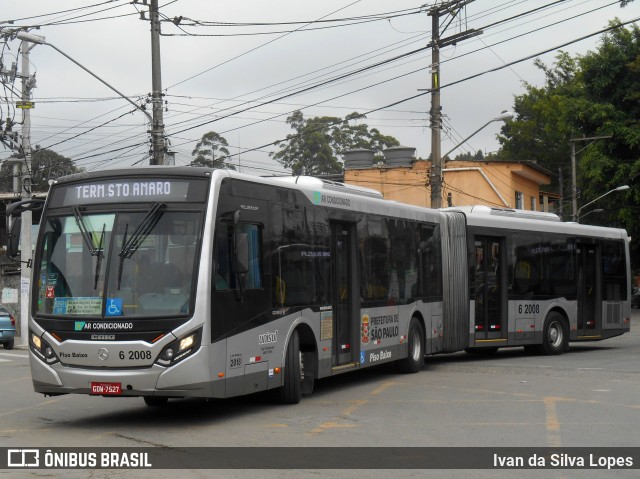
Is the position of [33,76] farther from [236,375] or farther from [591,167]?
[591,167]

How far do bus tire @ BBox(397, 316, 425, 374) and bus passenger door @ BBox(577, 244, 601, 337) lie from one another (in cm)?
683

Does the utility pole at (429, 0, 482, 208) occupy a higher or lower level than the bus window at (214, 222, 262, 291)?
higher

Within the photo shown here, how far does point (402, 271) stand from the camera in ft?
56.1

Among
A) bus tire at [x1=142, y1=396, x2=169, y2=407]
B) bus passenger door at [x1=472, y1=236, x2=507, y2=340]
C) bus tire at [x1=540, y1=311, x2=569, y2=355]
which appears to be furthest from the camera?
bus tire at [x1=540, y1=311, x2=569, y2=355]

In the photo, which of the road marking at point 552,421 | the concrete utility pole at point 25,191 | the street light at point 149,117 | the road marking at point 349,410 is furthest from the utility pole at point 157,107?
the road marking at point 552,421

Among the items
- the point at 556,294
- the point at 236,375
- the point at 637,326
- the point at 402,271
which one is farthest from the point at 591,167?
the point at 236,375

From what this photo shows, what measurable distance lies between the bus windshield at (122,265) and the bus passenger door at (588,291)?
48.2 feet

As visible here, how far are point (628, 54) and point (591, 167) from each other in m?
5.94

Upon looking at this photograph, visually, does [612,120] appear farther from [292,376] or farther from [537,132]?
[292,376]

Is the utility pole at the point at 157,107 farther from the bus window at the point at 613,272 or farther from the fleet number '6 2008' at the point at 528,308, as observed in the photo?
the bus window at the point at 613,272

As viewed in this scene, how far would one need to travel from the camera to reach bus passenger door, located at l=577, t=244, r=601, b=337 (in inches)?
914

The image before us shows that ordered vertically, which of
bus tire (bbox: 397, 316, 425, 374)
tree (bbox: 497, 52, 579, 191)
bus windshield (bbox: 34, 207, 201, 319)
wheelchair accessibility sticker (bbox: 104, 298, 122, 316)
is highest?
tree (bbox: 497, 52, 579, 191)

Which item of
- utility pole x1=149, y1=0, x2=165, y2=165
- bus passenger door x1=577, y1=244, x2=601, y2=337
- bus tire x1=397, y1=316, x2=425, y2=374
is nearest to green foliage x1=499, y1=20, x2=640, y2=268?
bus passenger door x1=577, y1=244, x2=601, y2=337

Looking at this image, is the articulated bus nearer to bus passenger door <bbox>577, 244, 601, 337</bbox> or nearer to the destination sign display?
the destination sign display
